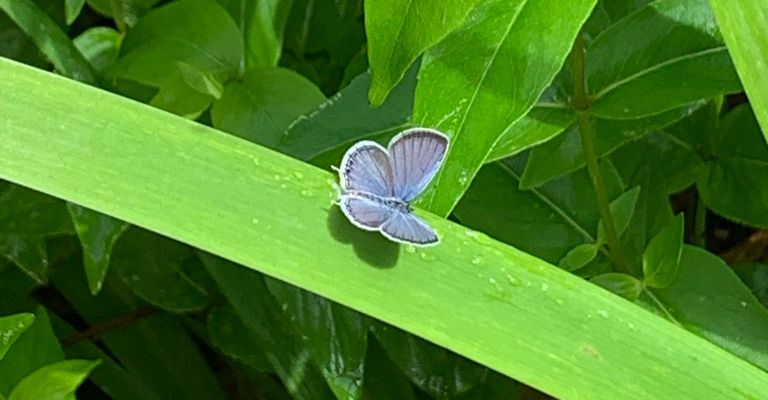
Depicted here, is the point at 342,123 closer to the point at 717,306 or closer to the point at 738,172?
the point at 717,306

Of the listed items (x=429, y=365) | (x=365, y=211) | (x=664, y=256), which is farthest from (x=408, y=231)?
(x=429, y=365)

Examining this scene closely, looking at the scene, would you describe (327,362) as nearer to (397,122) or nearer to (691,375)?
(397,122)

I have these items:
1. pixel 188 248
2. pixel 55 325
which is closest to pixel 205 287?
pixel 188 248

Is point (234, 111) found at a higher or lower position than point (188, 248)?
higher

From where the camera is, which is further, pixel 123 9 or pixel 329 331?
pixel 123 9

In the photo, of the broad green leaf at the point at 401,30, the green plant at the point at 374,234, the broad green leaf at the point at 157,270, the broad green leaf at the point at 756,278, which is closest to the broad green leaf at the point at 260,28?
the green plant at the point at 374,234

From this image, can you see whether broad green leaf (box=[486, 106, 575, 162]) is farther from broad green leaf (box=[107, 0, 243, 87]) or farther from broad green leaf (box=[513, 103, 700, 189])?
broad green leaf (box=[107, 0, 243, 87])
